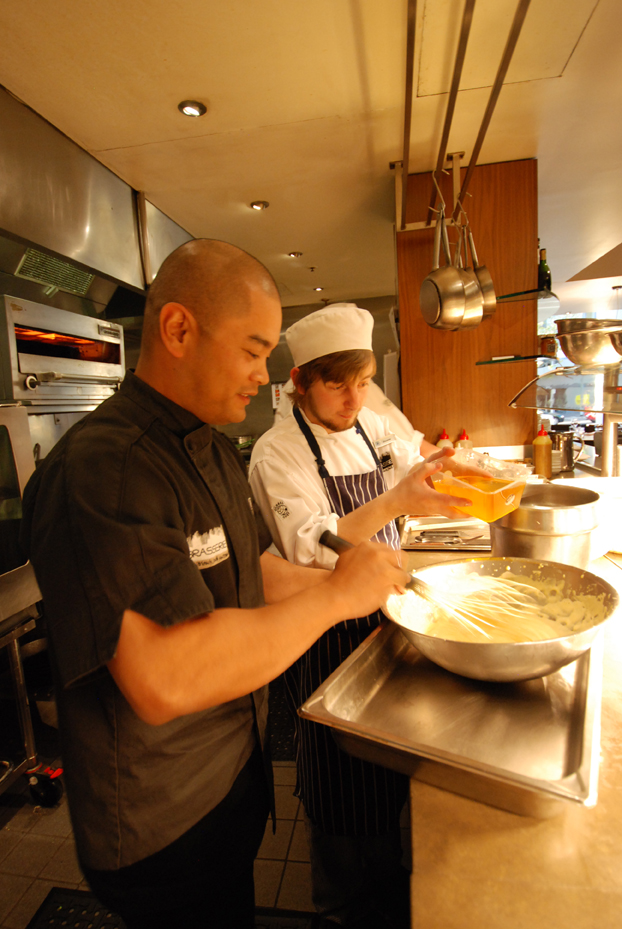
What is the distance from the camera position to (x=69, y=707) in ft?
2.91

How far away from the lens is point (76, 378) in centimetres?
320

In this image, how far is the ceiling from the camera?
1.61 m

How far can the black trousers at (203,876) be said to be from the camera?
0.91 meters

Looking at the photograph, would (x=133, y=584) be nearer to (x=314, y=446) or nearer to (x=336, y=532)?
(x=336, y=532)

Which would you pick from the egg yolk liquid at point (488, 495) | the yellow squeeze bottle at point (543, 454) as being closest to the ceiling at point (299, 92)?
the yellow squeeze bottle at point (543, 454)

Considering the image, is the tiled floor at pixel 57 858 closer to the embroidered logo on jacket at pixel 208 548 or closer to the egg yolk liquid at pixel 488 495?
the egg yolk liquid at pixel 488 495

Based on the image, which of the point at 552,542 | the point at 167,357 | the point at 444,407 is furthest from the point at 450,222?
the point at 167,357

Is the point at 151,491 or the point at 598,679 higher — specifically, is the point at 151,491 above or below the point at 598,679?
above

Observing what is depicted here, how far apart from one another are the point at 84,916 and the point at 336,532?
5.20 ft

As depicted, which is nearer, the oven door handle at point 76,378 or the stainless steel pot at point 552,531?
the stainless steel pot at point 552,531

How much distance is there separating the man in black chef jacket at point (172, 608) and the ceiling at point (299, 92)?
123 centimetres

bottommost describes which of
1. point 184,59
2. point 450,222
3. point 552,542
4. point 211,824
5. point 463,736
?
point 211,824

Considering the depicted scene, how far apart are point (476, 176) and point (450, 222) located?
1.48ft

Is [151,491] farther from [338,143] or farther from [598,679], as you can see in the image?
[338,143]
